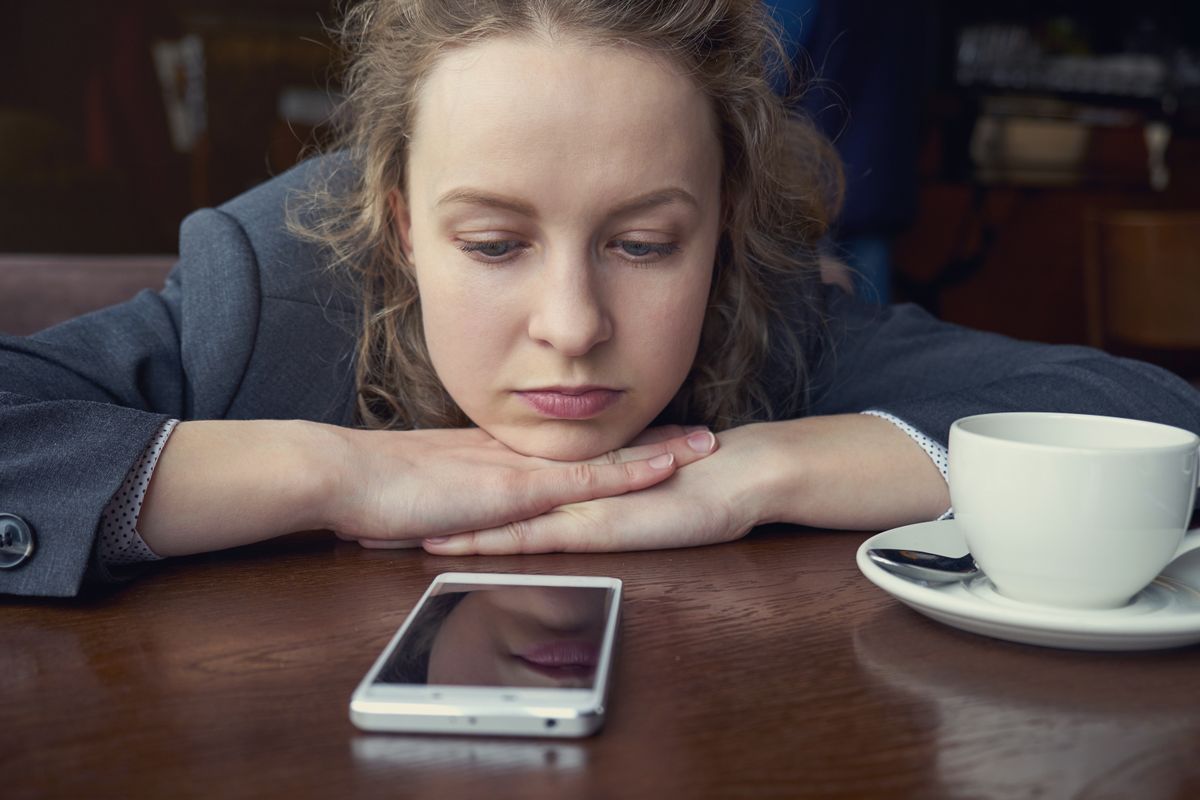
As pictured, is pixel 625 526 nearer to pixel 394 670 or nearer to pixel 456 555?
pixel 456 555

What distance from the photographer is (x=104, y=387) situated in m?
1.08

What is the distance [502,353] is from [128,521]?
0.31 metres

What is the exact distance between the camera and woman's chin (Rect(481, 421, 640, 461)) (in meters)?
0.97

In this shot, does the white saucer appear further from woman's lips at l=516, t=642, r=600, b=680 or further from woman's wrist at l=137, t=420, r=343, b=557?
woman's wrist at l=137, t=420, r=343, b=557

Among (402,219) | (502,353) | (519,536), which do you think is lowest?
(519,536)

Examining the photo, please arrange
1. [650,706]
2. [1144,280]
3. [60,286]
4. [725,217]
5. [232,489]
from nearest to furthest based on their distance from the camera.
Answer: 1. [650,706]
2. [232,489]
3. [725,217]
4. [60,286]
5. [1144,280]

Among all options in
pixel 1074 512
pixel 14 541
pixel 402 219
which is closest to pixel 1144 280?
pixel 402 219

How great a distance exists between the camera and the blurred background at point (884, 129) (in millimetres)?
2400

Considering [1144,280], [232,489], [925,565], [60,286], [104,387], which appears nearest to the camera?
[925,565]

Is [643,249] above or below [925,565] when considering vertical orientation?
above

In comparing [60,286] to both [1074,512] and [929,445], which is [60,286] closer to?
[929,445]

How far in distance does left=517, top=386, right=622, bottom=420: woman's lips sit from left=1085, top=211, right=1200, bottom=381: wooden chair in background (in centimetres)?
109

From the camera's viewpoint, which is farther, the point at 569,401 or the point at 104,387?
the point at 104,387

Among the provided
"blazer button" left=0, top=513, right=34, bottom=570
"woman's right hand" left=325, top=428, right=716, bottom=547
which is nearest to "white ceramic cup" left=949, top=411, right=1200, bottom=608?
"woman's right hand" left=325, top=428, right=716, bottom=547
